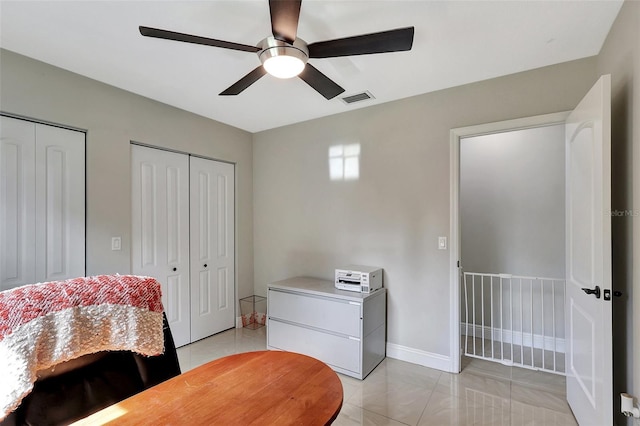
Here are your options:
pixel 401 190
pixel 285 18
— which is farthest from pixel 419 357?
pixel 285 18

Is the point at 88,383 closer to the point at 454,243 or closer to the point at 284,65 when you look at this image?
the point at 284,65

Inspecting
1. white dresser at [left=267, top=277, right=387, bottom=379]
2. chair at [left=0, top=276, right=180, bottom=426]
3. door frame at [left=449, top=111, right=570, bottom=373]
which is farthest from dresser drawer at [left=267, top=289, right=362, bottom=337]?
chair at [left=0, top=276, right=180, bottom=426]

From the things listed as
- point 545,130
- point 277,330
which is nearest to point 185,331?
point 277,330

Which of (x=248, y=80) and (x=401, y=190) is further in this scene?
(x=401, y=190)

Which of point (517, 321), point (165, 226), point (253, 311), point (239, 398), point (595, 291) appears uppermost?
point (165, 226)

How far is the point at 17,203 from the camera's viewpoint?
7.17 feet

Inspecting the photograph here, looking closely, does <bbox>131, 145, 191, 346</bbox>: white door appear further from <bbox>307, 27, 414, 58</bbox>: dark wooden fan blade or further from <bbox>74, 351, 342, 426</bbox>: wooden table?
<bbox>307, 27, 414, 58</bbox>: dark wooden fan blade

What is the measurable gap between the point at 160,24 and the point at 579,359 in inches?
132

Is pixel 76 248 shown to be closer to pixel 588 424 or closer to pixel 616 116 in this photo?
pixel 588 424

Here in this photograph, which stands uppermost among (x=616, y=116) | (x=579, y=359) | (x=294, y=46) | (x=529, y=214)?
(x=294, y=46)

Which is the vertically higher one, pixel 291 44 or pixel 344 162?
pixel 291 44

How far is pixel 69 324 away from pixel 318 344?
7.14 ft

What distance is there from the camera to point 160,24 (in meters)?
1.83

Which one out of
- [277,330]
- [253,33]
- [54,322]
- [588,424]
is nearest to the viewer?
A: [54,322]
